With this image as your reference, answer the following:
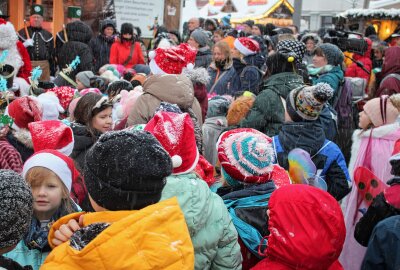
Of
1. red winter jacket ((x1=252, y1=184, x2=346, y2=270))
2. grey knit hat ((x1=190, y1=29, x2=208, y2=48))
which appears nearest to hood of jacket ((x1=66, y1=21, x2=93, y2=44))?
grey knit hat ((x1=190, y1=29, x2=208, y2=48))

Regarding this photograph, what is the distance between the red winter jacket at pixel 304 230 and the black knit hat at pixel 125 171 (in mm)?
846

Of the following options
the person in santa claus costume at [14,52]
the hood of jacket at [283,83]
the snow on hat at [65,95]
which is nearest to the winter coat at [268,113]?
the hood of jacket at [283,83]

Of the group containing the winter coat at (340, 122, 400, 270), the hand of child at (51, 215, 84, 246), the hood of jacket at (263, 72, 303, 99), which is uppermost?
the hood of jacket at (263, 72, 303, 99)

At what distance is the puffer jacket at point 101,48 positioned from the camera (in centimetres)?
1023

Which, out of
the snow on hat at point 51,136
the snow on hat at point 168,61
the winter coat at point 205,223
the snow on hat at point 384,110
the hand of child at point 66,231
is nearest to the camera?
the hand of child at point 66,231

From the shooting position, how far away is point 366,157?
181 inches

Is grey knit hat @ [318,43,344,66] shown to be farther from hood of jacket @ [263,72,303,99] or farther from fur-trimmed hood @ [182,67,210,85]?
fur-trimmed hood @ [182,67,210,85]

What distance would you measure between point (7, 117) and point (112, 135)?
2.24m

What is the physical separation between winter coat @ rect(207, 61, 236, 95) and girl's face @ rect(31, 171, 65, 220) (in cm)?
482

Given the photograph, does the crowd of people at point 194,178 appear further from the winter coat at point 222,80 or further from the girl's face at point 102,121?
the winter coat at point 222,80

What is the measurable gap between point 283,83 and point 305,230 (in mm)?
2625

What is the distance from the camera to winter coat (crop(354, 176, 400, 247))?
3.25 meters

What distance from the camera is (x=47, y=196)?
2.85m

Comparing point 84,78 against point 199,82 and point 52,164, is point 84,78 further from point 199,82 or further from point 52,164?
point 52,164
